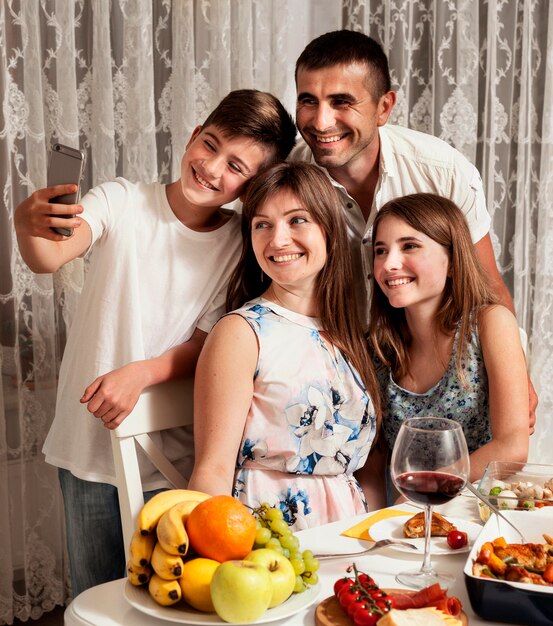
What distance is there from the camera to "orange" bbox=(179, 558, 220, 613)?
39.2 inches

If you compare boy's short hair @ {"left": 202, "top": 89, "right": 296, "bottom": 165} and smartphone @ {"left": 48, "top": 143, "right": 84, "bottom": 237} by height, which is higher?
boy's short hair @ {"left": 202, "top": 89, "right": 296, "bottom": 165}

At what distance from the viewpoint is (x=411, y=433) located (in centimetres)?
110

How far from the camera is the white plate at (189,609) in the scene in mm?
988

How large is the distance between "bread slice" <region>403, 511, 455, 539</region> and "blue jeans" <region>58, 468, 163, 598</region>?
863 millimetres

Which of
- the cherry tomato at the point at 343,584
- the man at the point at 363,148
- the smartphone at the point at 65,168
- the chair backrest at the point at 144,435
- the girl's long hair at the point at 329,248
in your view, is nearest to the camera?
the cherry tomato at the point at 343,584

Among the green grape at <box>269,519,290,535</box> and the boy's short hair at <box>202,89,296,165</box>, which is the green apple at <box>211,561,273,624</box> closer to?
the green grape at <box>269,519,290,535</box>

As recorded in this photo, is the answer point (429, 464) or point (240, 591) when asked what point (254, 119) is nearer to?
point (429, 464)

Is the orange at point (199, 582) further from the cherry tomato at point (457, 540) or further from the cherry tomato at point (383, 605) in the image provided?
the cherry tomato at point (457, 540)

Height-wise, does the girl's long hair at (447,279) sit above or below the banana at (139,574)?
above

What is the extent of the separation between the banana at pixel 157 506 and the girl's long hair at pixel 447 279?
92 centimetres

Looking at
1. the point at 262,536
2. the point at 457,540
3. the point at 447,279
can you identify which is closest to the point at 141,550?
the point at 262,536

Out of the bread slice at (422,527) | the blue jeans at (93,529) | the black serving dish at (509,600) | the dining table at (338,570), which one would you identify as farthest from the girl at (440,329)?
the black serving dish at (509,600)

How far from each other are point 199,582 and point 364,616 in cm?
20

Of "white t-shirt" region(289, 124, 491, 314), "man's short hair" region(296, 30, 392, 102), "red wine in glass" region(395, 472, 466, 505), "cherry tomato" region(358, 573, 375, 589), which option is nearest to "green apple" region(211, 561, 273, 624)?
"cherry tomato" region(358, 573, 375, 589)
